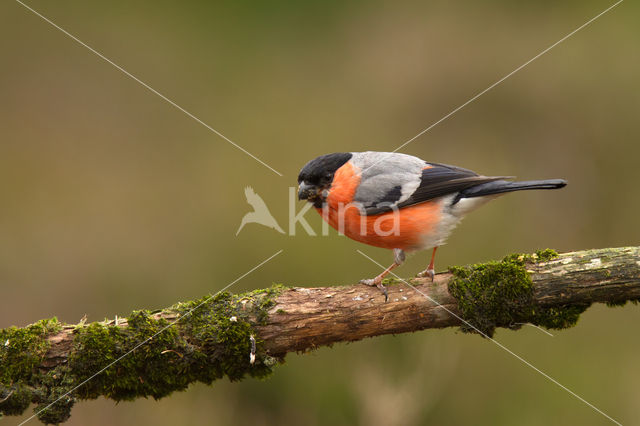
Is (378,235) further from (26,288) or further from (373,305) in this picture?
(26,288)

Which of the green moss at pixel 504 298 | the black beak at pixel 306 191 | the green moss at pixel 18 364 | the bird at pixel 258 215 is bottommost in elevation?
the green moss at pixel 18 364

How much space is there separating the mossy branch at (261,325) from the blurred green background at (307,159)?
5.00ft

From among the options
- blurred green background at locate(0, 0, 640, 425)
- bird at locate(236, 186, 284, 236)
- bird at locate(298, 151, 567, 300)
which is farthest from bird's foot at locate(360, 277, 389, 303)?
bird at locate(236, 186, 284, 236)

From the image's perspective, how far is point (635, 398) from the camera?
538cm

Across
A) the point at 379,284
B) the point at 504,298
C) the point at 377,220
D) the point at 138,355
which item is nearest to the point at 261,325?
the point at 138,355

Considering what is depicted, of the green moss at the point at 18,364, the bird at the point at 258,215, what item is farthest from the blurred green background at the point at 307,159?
the green moss at the point at 18,364

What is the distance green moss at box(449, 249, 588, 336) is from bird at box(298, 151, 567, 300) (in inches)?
29.3

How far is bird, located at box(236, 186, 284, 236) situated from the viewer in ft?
21.7

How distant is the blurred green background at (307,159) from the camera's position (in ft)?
17.6

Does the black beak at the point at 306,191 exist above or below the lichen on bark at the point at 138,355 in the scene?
above

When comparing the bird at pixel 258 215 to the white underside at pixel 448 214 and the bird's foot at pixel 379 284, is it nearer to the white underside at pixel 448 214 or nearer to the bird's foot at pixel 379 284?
the white underside at pixel 448 214

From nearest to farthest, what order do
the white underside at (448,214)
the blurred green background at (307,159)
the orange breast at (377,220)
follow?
1. the orange breast at (377,220)
2. the white underside at (448,214)
3. the blurred green background at (307,159)

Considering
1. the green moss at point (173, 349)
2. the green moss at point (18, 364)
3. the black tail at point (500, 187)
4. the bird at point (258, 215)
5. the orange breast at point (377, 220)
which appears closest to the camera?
the green moss at point (18, 364)

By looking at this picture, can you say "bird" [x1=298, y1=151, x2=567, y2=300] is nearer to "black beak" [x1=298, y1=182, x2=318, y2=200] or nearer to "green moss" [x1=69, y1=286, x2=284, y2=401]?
"black beak" [x1=298, y1=182, x2=318, y2=200]
